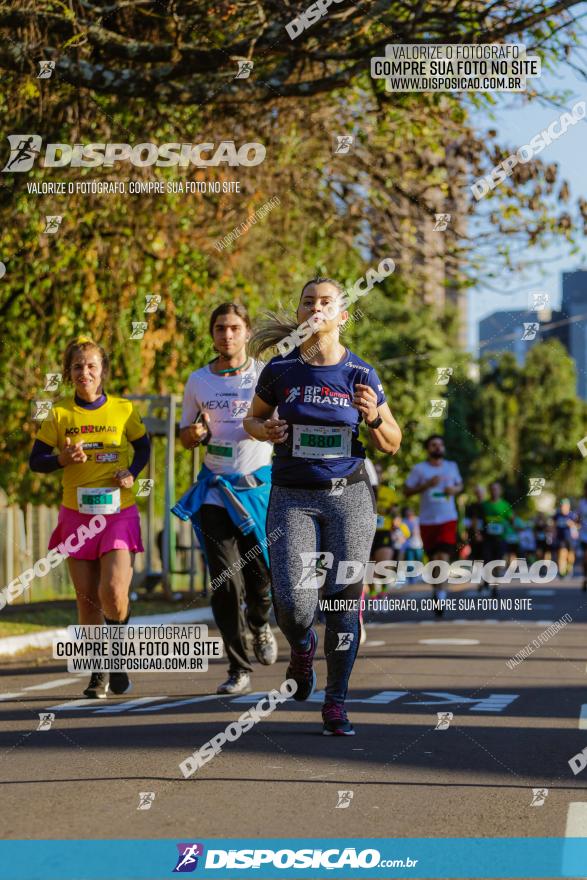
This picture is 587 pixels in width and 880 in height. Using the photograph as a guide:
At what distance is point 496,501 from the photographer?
24.4 meters

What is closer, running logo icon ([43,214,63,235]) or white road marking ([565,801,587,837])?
white road marking ([565,801,587,837])

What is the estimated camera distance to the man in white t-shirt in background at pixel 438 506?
16281mm

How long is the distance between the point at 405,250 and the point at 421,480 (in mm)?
2696

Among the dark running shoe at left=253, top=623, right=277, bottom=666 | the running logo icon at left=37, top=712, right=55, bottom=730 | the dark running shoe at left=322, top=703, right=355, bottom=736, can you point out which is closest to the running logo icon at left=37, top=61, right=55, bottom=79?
the dark running shoe at left=253, top=623, right=277, bottom=666

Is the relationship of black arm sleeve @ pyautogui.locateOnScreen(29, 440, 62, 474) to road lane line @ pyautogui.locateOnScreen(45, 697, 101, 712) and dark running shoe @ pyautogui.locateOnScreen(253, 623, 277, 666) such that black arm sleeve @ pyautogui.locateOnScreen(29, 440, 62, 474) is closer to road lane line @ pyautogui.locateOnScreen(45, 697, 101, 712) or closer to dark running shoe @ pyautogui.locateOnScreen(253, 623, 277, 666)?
road lane line @ pyautogui.locateOnScreen(45, 697, 101, 712)

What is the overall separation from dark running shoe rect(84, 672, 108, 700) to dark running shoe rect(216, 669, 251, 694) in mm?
659

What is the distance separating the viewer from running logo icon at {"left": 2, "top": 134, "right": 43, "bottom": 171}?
47.2 ft

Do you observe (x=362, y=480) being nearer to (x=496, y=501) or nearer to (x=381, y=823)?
(x=381, y=823)

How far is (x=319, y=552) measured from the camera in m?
6.91

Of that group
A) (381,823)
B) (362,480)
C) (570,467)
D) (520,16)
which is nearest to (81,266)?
(520,16)

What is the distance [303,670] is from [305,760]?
1.04 metres

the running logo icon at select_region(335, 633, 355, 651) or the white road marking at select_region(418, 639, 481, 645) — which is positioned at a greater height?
the running logo icon at select_region(335, 633, 355, 651)

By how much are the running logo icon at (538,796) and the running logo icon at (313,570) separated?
1.61 meters

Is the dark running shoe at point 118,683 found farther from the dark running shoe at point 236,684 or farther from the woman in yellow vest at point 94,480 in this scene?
the dark running shoe at point 236,684
